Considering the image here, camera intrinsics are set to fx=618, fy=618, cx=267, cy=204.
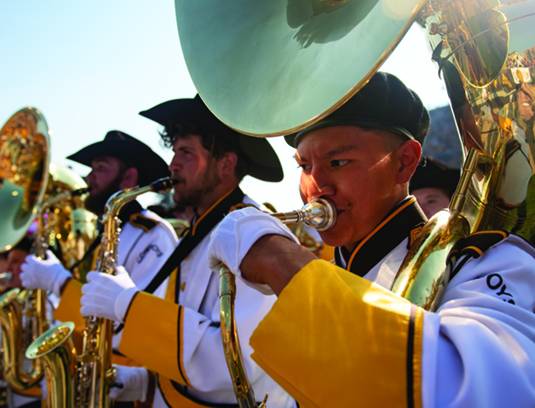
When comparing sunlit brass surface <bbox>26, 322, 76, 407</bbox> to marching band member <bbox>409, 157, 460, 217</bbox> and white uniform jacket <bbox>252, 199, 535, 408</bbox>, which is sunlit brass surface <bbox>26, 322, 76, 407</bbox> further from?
white uniform jacket <bbox>252, 199, 535, 408</bbox>

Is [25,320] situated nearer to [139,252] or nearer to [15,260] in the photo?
[15,260]

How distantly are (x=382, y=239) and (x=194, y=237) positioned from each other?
4.72 ft

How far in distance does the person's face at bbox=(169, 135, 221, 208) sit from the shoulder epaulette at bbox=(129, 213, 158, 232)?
61 centimetres

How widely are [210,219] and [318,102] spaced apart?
5.77ft

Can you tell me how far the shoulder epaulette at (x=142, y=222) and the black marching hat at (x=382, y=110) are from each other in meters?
2.17

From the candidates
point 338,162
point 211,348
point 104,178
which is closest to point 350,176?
point 338,162

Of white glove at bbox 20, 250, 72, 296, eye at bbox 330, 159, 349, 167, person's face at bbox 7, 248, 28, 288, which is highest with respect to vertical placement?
eye at bbox 330, 159, 349, 167

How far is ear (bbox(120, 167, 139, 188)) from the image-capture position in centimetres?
474

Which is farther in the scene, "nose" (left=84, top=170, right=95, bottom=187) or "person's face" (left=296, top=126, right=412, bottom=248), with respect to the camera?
"nose" (left=84, top=170, right=95, bottom=187)

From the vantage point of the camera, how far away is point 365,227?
6.15 ft

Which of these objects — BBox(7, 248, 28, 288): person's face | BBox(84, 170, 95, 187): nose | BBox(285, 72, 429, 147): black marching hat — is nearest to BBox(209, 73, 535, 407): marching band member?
BBox(285, 72, 429, 147): black marching hat

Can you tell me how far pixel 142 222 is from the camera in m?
4.09

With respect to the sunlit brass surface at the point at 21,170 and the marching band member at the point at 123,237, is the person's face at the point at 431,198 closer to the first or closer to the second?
the marching band member at the point at 123,237

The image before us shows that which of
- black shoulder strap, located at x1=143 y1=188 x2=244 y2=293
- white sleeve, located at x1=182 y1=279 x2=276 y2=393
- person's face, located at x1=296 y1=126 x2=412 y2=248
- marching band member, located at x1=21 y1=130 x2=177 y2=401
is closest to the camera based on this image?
person's face, located at x1=296 y1=126 x2=412 y2=248
